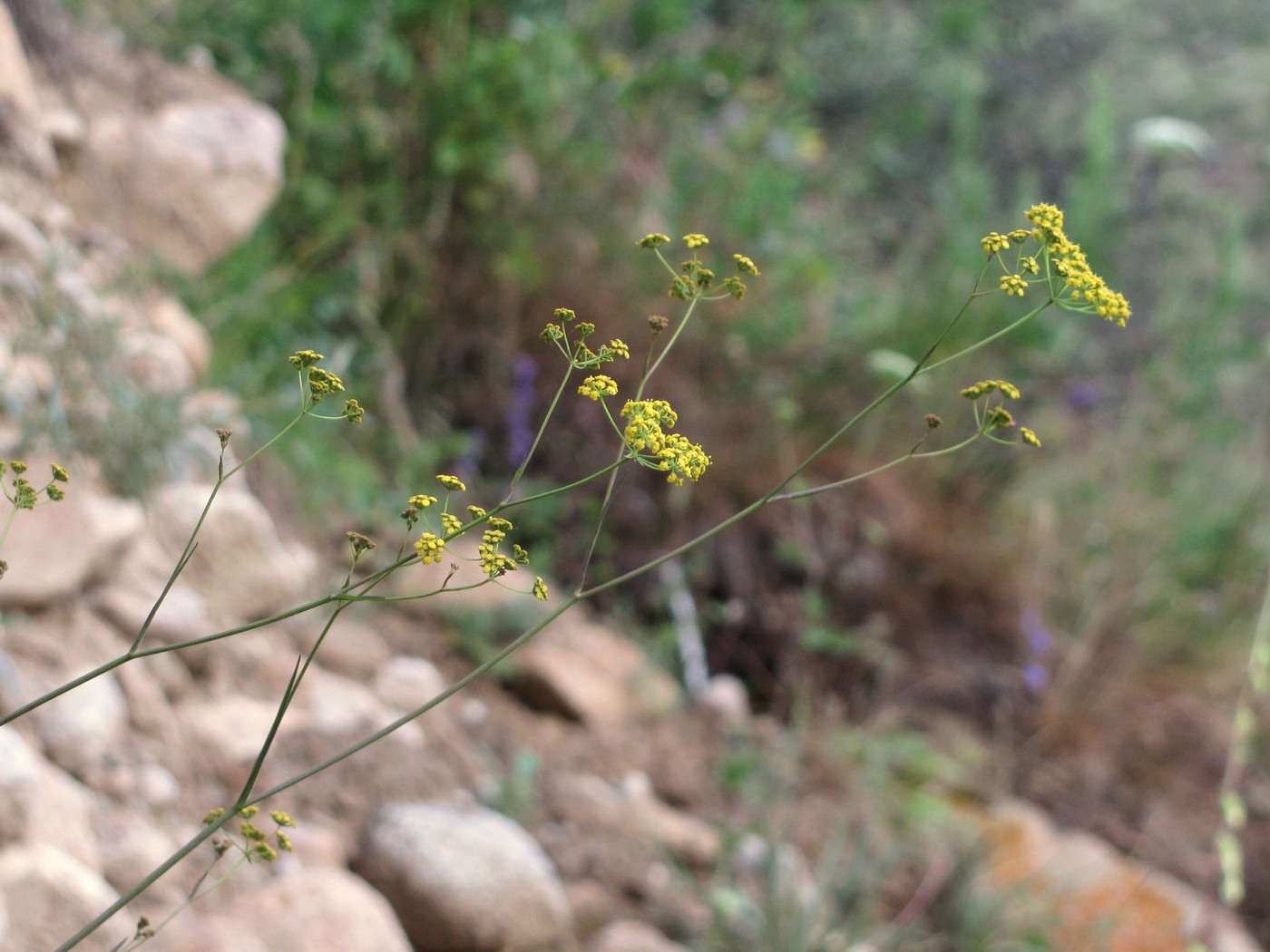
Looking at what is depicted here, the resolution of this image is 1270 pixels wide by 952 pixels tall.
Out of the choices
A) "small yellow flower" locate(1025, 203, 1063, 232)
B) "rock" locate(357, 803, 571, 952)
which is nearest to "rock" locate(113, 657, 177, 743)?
"rock" locate(357, 803, 571, 952)

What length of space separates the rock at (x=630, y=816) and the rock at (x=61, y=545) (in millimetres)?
1144

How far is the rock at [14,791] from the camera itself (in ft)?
5.22

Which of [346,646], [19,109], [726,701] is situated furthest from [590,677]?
[19,109]

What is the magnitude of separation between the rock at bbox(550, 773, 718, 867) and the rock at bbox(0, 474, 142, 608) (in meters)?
1.14

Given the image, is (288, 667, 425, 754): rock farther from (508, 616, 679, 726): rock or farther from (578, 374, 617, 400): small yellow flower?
(578, 374, 617, 400): small yellow flower

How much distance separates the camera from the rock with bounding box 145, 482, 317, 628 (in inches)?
102

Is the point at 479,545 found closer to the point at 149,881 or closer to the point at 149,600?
the point at 149,881

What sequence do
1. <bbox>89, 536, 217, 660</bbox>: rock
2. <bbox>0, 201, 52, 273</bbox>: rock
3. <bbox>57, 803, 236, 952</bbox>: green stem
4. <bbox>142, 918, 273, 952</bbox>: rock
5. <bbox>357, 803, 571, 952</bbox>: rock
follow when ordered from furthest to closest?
<bbox>0, 201, 52, 273</bbox>: rock → <bbox>89, 536, 217, 660</bbox>: rock → <bbox>357, 803, 571, 952</bbox>: rock → <bbox>142, 918, 273, 952</bbox>: rock → <bbox>57, 803, 236, 952</bbox>: green stem

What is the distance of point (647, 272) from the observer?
4281mm

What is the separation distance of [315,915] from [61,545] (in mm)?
788

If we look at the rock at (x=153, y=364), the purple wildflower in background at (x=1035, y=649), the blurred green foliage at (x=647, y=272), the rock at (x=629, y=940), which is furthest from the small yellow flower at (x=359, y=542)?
the purple wildflower in background at (x=1035, y=649)

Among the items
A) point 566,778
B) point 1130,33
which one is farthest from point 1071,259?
point 1130,33

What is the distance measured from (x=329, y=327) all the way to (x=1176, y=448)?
3504mm

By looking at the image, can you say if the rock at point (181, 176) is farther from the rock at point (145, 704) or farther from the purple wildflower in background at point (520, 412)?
the rock at point (145, 704)
